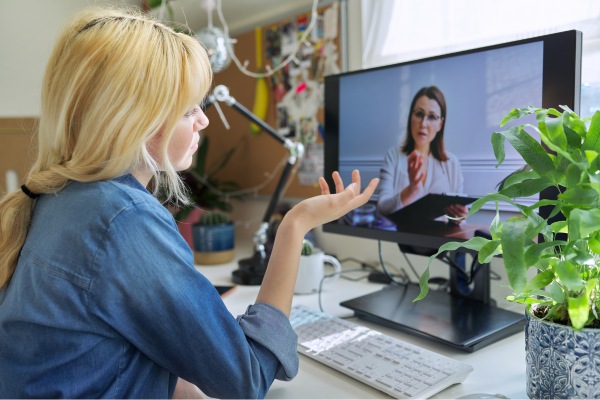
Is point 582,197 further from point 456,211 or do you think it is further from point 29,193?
point 29,193

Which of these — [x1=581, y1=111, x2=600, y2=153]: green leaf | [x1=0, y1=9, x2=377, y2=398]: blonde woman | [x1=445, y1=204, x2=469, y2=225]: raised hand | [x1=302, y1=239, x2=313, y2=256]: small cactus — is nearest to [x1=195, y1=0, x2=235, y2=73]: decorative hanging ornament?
[x1=302, y1=239, x2=313, y2=256]: small cactus

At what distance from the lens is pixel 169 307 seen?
0.45 m

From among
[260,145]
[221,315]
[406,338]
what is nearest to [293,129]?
[260,145]

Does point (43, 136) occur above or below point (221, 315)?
above

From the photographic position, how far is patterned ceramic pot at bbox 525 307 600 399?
449mm

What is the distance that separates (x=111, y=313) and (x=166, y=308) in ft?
0.17

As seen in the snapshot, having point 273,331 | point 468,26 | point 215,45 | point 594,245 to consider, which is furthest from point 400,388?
point 215,45

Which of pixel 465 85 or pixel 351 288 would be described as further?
pixel 351 288

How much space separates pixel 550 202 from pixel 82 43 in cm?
55

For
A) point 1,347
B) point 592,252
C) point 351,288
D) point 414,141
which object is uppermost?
point 414,141

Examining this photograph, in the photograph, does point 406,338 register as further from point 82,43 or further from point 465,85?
point 82,43

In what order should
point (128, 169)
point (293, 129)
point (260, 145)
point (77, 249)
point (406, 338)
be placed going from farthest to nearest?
point (260, 145), point (293, 129), point (406, 338), point (128, 169), point (77, 249)

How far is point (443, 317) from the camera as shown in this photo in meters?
0.78

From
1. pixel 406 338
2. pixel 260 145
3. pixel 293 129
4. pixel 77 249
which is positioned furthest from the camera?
pixel 260 145
